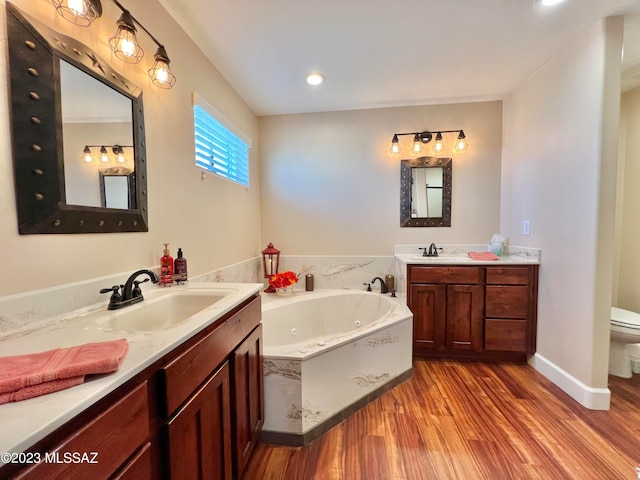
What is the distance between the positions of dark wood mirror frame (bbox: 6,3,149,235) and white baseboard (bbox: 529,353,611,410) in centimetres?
292

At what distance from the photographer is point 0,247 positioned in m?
0.81

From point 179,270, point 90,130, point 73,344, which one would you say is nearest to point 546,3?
point 90,130

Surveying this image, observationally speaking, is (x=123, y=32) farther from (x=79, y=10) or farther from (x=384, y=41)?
(x=384, y=41)

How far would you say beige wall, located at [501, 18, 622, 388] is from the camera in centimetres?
166

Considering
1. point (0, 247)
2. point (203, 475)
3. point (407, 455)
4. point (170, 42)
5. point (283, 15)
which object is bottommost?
point (407, 455)

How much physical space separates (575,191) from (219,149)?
2599mm

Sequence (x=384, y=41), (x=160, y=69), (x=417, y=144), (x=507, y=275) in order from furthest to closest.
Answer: (x=417, y=144)
(x=507, y=275)
(x=384, y=41)
(x=160, y=69)

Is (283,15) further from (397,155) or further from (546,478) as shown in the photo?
(546,478)

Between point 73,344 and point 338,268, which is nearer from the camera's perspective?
point 73,344

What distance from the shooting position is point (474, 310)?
2.32 m

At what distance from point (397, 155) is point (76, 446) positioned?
117 inches

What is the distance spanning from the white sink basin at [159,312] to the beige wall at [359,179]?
1760mm

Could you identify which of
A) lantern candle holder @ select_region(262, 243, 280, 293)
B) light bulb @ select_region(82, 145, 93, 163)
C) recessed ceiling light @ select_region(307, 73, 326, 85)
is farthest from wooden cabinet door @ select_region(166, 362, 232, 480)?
recessed ceiling light @ select_region(307, 73, 326, 85)

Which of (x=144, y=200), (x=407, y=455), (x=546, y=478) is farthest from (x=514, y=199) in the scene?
(x=144, y=200)
